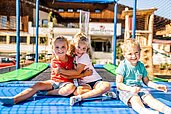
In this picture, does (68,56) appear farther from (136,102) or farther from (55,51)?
(136,102)

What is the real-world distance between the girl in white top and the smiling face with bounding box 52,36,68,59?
0.06m

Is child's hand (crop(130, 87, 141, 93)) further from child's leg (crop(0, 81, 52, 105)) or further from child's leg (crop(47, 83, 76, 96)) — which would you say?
child's leg (crop(0, 81, 52, 105))

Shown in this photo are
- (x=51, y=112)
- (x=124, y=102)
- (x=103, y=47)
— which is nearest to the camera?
(x=51, y=112)

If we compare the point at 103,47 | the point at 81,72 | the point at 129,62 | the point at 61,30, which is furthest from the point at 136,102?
the point at 103,47

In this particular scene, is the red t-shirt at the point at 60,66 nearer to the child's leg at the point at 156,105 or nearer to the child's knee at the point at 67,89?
the child's knee at the point at 67,89

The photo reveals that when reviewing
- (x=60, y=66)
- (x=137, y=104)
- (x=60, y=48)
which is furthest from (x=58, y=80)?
(x=137, y=104)

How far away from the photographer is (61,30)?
39.5 feet

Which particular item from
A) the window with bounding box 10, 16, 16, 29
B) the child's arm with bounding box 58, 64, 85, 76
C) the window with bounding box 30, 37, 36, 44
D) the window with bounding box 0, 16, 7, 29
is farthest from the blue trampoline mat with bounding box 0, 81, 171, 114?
the window with bounding box 30, 37, 36, 44

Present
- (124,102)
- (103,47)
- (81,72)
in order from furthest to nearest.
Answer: (103,47), (81,72), (124,102)

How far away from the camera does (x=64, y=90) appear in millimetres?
1676

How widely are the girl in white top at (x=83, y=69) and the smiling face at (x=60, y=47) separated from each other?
58 millimetres

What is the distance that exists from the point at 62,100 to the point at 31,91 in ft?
0.59

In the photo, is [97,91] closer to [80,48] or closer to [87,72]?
[87,72]

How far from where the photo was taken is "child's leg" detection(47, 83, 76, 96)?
5.49 feet
